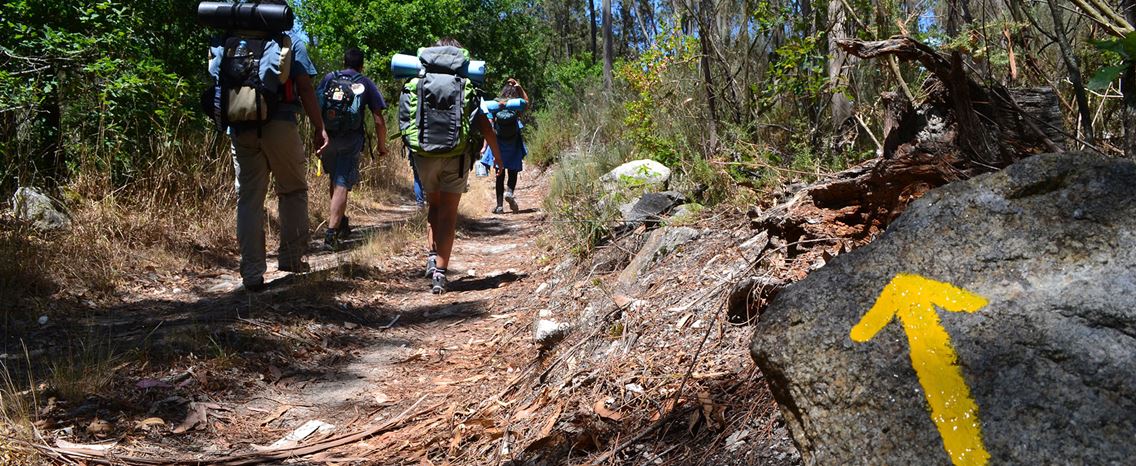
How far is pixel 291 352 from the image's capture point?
429 cm

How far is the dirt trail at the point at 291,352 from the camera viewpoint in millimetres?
3301

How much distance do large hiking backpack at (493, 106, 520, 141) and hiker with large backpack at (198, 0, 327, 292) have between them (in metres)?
4.36

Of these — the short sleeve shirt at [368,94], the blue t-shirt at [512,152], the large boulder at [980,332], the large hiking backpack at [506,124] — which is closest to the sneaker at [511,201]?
the blue t-shirt at [512,152]

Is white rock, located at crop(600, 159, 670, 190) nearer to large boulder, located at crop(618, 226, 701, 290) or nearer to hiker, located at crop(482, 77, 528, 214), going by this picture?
large boulder, located at crop(618, 226, 701, 290)

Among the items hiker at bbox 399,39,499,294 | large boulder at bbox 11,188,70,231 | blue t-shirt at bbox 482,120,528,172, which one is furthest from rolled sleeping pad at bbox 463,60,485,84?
blue t-shirt at bbox 482,120,528,172

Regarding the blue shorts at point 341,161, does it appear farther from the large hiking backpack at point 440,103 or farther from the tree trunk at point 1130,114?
the tree trunk at point 1130,114

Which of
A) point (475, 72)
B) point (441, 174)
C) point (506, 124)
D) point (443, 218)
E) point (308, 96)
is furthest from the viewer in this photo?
point (506, 124)

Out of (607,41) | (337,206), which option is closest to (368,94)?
(337,206)

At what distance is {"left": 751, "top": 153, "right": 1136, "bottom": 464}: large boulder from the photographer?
142cm

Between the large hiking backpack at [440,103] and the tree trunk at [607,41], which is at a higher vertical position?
the tree trunk at [607,41]

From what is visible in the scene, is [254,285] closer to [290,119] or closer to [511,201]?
[290,119]

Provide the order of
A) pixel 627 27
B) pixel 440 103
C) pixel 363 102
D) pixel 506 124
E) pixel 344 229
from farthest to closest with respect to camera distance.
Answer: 1. pixel 627 27
2. pixel 506 124
3. pixel 344 229
4. pixel 363 102
5. pixel 440 103

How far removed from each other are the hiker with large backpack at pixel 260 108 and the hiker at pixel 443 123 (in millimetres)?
616

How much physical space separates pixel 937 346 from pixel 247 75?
4370 mm
